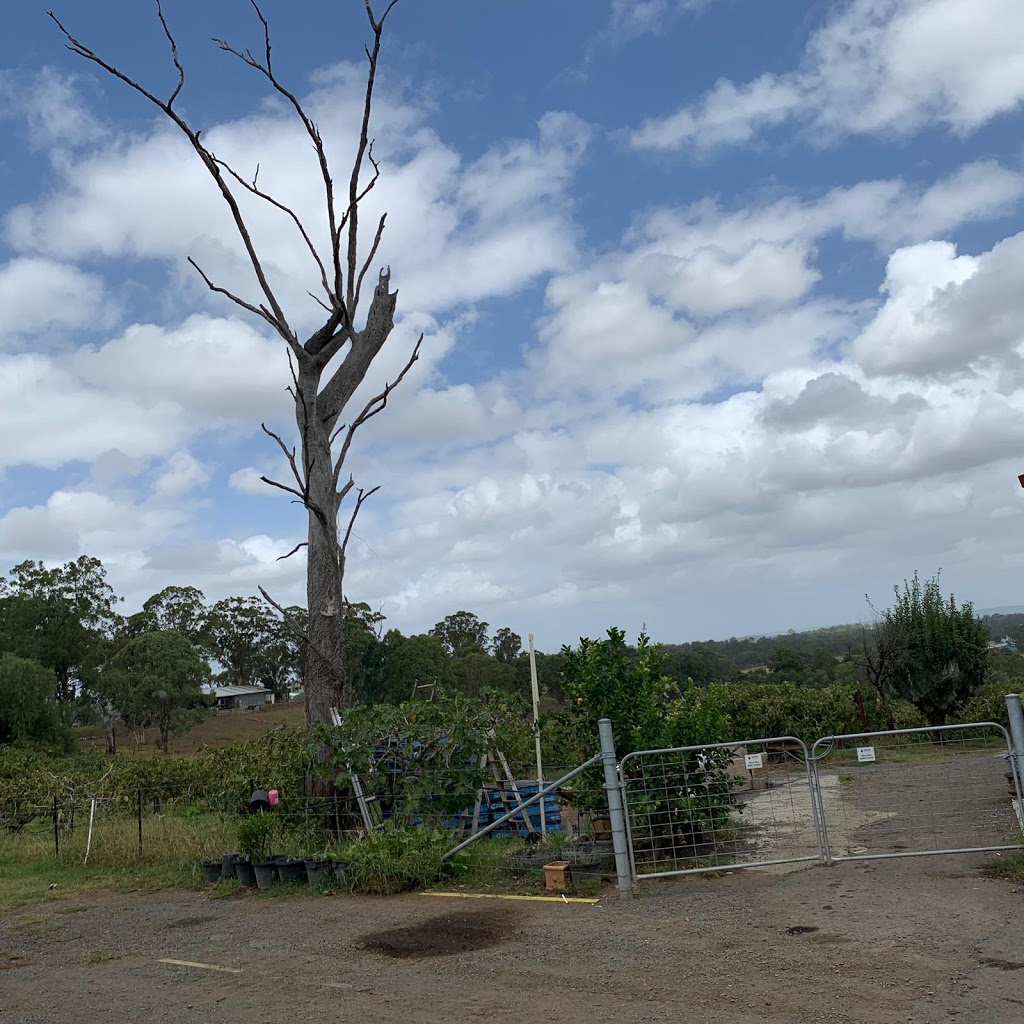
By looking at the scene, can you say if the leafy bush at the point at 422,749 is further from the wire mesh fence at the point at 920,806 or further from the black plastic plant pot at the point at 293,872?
the wire mesh fence at the point at 920,806

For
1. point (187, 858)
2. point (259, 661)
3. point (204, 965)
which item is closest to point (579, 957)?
point (204, 965)

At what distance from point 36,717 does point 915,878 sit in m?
40.6

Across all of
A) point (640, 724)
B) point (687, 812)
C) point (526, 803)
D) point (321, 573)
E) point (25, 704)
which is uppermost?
point (25, 704)

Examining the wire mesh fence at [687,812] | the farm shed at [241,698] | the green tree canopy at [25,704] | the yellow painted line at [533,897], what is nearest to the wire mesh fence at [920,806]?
the wire mesh fence at [687,812]

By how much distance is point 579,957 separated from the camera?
268 inches

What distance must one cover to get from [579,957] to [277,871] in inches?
179

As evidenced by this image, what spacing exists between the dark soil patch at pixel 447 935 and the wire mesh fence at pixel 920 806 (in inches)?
117

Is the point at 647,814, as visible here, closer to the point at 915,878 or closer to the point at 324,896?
the point at 915,878

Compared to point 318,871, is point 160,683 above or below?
above

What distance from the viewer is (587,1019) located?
18.0ft

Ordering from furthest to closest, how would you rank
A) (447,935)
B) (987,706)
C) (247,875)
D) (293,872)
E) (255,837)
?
(987,706) → (255,837) → (247,875) → (293,872) → (447,935)

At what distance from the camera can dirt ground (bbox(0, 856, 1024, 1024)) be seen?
5598 mm

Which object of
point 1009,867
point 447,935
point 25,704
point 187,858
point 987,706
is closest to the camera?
point 447,935

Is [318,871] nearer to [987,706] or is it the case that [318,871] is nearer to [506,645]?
[987,706]
